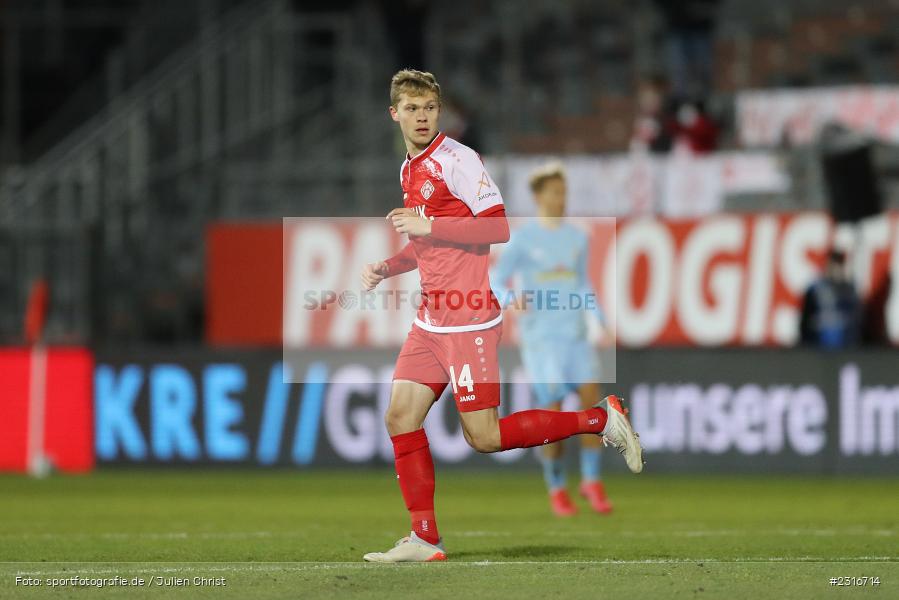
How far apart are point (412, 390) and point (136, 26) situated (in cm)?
1795

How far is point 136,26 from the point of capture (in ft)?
81.3

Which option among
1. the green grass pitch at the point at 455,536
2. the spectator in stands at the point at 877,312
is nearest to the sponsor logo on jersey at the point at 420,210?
the green grass pitch at the point at 455,536

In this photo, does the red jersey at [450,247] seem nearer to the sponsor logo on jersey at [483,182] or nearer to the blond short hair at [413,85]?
the sponsor logo on jersey at [483,182]

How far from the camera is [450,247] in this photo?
315 inches

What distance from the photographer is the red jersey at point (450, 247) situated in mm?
7914

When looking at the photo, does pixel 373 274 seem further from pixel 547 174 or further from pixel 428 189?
pixel 547 174

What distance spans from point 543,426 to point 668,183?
1042 centimetres

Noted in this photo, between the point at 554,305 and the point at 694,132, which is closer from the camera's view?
the point at 554,305

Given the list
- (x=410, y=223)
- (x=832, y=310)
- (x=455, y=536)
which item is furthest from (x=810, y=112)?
(x=410, y=223)

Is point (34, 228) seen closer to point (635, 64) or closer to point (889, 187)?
point (635, 64)

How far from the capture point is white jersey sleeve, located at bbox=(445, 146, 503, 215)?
25.8 ft

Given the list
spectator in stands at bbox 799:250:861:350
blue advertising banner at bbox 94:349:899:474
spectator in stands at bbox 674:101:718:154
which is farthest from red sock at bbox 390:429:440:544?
spectator in stands at bbox 674:101:718:154

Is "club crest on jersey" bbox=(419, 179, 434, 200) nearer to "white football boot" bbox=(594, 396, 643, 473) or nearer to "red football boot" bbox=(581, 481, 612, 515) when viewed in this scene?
"white football boot" bbox=(594, 396, 643, 473)

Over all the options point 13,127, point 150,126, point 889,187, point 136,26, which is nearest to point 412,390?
point 889,187
